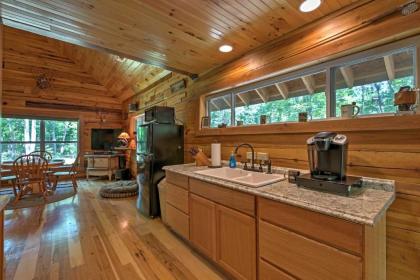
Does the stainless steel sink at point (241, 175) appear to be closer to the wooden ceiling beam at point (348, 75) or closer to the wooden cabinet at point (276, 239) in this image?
the wooden cabinet at point (276, 239)

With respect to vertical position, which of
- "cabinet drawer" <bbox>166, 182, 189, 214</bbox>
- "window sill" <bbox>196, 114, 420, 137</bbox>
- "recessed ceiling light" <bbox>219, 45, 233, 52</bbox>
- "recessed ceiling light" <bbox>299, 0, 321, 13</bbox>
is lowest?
"cabinet drawer" <bbox>166, 182, 189, 214</bbox>

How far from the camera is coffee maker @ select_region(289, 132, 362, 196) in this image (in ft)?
4.49

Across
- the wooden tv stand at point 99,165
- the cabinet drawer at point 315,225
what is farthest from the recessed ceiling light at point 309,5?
the wooden tv stand at point 99,165

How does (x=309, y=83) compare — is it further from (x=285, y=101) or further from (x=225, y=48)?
(x=225, y=48)

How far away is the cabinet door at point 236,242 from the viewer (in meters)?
1.51

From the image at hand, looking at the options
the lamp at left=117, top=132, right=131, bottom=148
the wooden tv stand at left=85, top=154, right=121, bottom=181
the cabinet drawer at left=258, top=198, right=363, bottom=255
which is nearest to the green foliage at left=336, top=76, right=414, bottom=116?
the cabinet drawer at left=258, top=198, right=363, bottom=255

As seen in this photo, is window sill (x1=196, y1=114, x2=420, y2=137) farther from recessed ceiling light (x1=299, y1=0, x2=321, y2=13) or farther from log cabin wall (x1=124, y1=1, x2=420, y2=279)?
recessed ceiling light (x1=299, y1=0, x2=321, y2=13)

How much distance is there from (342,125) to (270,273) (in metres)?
1.27

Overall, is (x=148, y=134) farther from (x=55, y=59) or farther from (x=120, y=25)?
(x=55, y=59)

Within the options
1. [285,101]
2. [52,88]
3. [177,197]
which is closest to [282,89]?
[285,101]

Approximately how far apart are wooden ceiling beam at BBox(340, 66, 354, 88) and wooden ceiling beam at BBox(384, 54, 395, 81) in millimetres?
234

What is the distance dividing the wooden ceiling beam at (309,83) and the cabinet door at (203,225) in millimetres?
1508

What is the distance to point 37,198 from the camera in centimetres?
407

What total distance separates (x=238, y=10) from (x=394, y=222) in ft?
6.79
